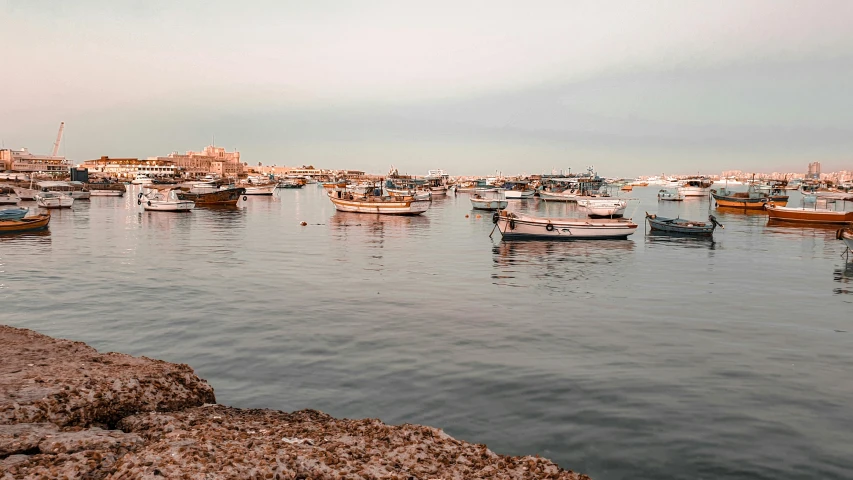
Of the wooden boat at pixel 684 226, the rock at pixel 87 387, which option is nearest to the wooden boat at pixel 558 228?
the wooden boat at pixel 684 226

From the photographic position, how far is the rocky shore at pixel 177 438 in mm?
5262

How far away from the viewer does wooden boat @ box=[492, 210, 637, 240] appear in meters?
43.0

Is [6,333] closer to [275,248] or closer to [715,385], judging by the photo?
[715,385]

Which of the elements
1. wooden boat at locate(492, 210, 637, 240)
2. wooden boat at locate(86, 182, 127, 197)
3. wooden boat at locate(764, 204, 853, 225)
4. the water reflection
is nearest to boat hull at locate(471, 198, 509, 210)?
wooden boat at locate(764, 204, 853, 225)

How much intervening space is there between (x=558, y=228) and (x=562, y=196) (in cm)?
7046

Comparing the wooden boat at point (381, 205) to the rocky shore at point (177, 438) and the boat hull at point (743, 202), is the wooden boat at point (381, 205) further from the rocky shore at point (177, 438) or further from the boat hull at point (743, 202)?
the rocky shore at point (177, 438)

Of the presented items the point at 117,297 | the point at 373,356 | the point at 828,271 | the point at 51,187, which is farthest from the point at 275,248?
the point at 51,187

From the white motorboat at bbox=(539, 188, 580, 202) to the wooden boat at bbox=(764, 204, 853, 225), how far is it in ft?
154

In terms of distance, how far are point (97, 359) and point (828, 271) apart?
31751 mm

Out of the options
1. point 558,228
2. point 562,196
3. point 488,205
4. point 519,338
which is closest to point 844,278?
point 558,228

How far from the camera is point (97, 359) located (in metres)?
9.38

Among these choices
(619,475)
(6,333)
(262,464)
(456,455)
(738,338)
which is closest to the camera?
(262,464)

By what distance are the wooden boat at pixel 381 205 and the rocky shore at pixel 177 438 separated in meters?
57.2

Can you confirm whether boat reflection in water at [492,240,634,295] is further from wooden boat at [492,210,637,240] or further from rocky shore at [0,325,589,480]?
rocky shore at [0,325,589,480]
